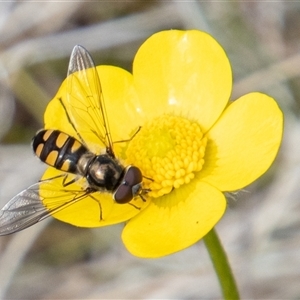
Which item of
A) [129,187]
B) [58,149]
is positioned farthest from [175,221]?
[58,149]

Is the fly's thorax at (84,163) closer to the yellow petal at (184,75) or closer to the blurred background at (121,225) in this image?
the yellow petal at (184,75)

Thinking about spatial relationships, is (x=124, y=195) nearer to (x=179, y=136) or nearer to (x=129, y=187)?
(x=129, y=187)

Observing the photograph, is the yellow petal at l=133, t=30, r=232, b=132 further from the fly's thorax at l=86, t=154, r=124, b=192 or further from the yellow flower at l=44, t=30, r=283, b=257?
the fly's thorax at l=86, t=154, r=124, b=192

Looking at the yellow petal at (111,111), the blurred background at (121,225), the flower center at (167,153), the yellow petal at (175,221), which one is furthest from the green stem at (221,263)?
the blurred background at (121,225)

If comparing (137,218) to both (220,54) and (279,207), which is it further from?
(279,207)

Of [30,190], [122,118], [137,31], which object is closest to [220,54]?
[122,118]
